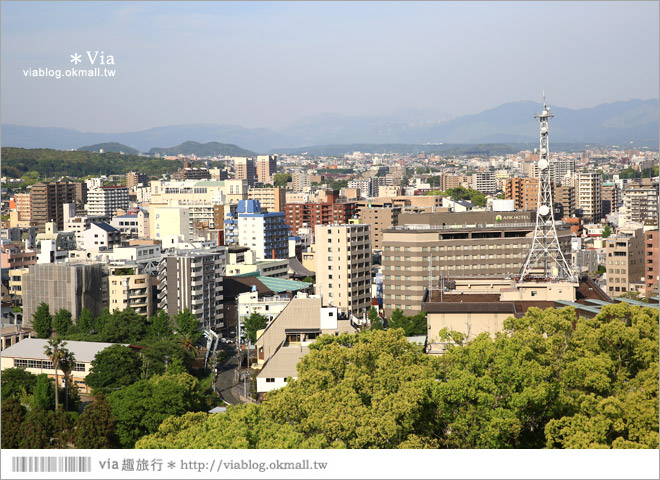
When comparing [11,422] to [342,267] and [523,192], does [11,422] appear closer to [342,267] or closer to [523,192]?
[342,267]

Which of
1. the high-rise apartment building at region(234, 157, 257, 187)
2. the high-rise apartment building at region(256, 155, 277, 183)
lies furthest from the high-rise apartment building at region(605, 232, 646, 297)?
the high-rise apartment building at region(256, 155, 277, 183)

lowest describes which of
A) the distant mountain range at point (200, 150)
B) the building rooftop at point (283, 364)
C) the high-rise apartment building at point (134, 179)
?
the building rooftop at point (283, 364)

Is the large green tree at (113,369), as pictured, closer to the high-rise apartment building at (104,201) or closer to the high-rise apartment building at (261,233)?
the high-rise apartment building at (261,233)

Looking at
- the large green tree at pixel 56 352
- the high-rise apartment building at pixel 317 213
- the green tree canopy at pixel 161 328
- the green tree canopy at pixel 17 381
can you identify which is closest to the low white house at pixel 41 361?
the large green tree at pixel 56 352

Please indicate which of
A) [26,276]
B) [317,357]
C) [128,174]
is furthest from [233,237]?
[128,174]

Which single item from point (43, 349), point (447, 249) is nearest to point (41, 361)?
point (43, 349)
